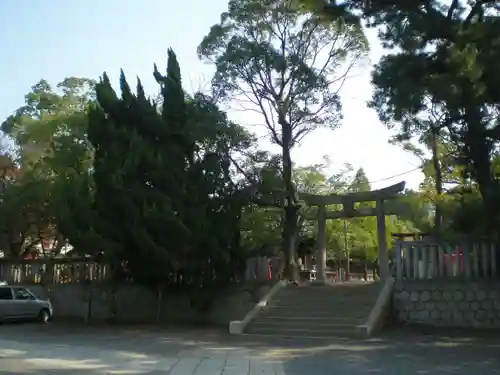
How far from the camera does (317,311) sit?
57.7ft

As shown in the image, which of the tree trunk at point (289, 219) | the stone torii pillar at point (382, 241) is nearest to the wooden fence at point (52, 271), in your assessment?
the tree trunk at point (289, 219)

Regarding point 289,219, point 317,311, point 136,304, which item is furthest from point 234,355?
point 136,304

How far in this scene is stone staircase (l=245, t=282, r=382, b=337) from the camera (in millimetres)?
16234

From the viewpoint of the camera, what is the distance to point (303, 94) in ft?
71.2

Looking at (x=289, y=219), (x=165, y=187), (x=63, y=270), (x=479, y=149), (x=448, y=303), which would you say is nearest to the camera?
(x=479, y=149)

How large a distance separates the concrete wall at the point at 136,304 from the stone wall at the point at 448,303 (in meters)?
4.66

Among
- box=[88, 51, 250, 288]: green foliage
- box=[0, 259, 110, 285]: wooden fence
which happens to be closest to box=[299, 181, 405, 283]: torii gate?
box=[88, 51, 250, 288]: green foliage

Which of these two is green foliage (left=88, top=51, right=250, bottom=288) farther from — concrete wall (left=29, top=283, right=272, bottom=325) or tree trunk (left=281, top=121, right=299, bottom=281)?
tree trunk (left=281, top=121, right=299, bottom=281)

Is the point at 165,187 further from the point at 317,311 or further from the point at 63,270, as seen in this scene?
the point at 63,270

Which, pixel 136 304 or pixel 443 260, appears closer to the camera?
pixel 443 260

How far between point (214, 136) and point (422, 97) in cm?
797

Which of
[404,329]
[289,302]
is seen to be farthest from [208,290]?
[404,329]

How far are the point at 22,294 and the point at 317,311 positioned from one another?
1033cm

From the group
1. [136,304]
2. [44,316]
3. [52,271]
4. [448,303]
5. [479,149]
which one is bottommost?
[44,316]
